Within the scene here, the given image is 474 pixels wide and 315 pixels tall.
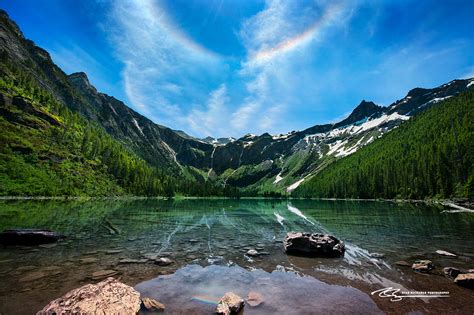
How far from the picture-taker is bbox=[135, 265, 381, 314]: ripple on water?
10.6 m

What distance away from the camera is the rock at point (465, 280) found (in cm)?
1317

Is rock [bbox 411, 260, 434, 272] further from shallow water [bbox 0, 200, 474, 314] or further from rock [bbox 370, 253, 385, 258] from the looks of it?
rock [bbox 370, 253, 385, 258]

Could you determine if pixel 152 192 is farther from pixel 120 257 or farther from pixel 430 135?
pixel 430 135

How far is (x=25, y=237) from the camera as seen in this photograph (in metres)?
23.3

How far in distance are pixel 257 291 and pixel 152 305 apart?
5109mm

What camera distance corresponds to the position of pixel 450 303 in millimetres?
11086

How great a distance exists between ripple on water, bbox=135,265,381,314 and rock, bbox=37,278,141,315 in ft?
5.34

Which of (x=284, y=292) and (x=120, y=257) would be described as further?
(x=120, y=257)

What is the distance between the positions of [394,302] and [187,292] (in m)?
9.59

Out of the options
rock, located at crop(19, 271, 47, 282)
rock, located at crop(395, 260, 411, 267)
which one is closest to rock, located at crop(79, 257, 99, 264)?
rock, located at crop(19, 271, 47, 282)

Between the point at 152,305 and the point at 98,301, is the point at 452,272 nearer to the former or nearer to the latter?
the point at 152,305

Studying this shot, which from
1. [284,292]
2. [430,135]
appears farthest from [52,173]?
[430,135]

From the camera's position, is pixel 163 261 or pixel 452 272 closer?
pixel 452 272

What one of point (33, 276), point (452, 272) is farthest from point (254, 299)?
point (33, 276)
